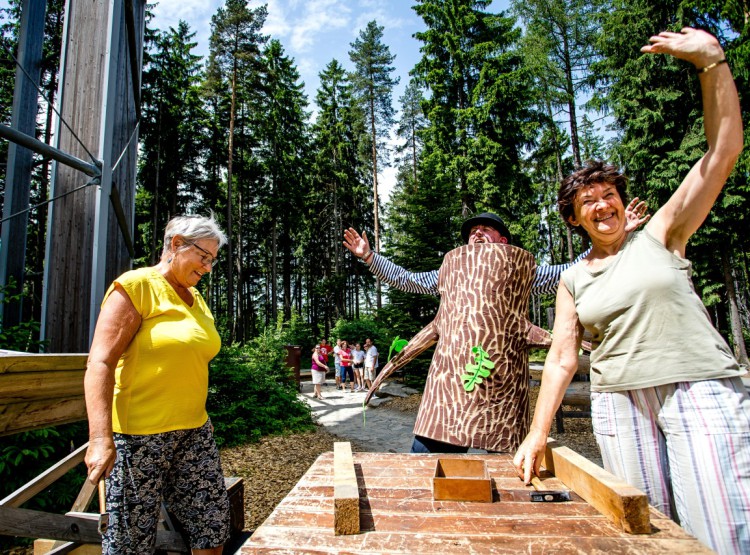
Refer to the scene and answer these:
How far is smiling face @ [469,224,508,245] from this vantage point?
8.54 feet

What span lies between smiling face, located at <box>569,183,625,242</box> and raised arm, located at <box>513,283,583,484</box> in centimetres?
27

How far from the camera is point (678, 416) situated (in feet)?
4.44

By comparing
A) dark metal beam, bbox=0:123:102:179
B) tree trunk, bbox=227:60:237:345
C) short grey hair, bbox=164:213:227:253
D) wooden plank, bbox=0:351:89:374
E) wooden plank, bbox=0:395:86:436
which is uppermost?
tree trunk, bbox=227:60:237:345

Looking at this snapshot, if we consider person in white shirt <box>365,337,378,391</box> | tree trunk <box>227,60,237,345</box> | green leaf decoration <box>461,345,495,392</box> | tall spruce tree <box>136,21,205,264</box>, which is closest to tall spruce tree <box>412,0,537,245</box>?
person in white shirt <box>365,337,378,391</box>

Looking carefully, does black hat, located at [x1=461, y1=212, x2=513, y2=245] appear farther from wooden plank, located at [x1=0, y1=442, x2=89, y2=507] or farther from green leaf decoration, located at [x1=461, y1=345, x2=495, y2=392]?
wooden plank, located at [x1=0, y1=442, x2=89, y2=507]

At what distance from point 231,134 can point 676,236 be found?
865 inches

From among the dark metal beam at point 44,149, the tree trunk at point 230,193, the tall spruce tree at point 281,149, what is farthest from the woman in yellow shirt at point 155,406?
the tall spruce tree at point 281,149

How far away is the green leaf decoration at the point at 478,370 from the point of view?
6.91 feet

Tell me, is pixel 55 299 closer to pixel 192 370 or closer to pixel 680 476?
pixel 192 370

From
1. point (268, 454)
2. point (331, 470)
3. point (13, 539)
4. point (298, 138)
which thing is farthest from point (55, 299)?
point (298, 138)

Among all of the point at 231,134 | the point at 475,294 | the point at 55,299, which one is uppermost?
the point at 231,134

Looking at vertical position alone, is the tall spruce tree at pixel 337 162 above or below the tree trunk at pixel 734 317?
above

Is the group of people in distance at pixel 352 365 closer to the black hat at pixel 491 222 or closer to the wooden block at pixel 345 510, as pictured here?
the black hat at pixel 491 222

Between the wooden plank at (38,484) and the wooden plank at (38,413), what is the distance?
0.22 metres
